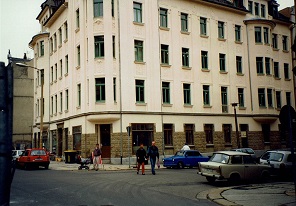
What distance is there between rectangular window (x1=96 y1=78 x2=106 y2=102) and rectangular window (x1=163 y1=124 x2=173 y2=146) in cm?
648

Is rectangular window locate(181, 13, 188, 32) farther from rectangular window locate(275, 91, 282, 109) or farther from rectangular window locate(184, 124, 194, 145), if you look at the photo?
rectangular window locate(275, 91, 282, 109)

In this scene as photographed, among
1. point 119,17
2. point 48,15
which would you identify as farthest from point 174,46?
point 48,15

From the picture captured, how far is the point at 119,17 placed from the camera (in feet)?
100.0

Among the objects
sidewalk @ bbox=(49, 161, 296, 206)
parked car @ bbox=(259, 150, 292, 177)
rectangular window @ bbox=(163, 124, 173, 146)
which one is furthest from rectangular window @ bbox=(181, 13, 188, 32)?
sidewalk @ bbox=(49, 161, 296, 206)

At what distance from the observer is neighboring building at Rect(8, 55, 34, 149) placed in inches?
2181

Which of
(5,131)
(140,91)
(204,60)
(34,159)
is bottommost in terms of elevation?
(34,159)

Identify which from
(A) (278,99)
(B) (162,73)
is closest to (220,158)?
(B) (162,73)

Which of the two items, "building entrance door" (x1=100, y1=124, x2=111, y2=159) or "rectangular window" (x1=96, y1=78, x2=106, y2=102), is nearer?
"building entrance door" (x1=100, y1=124, x2=111, y2=159)

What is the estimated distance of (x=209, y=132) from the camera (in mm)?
35250

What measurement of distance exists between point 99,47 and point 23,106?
103 feet

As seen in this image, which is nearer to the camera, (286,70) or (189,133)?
(189,133)

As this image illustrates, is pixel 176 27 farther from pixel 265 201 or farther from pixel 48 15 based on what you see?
pixel 265 201

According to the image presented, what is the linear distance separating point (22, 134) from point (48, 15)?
70.9ft

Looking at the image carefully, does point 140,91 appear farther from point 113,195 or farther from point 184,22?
point 113,195
